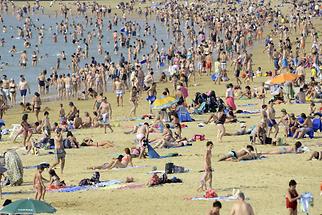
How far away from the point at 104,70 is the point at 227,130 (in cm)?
1247

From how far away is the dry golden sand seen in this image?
1516 cm

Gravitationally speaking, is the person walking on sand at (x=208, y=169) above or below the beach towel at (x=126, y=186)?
above

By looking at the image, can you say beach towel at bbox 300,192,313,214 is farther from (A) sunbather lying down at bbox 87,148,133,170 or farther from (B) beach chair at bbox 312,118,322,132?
(B) beach chair at bbox 312,118,322,132

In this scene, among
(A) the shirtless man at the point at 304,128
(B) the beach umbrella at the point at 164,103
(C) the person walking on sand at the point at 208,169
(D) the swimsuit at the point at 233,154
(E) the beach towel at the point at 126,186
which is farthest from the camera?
(B) the beach umbrella at the point at 164,103

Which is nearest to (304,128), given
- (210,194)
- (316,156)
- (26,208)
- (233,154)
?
(316,156)

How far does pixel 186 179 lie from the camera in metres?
17.3

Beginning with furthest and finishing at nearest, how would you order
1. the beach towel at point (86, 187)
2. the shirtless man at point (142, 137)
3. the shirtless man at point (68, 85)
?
the shirtless man at point (68, 85)
the shirtless man at point (142, 137)
the beach towel at point (86, 187)

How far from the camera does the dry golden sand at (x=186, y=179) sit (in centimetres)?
1516

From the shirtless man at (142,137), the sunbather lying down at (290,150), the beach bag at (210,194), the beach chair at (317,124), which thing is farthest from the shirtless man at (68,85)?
the beach bag at (210,194)

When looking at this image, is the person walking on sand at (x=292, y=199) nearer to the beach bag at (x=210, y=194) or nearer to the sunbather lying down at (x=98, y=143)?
the beach bag at (x=210, y=194)

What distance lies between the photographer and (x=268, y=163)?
1880 centimetres

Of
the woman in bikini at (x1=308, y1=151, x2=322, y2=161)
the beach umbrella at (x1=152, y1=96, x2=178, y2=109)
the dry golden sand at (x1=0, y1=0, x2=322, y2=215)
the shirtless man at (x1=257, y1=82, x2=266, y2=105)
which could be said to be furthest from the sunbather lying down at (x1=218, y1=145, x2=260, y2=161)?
the shirtless man at (x1=257, y1=82, x2=266, y2=105)

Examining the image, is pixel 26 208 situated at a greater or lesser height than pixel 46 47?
lesser

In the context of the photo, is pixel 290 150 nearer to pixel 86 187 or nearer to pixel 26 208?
pixel 86 187
